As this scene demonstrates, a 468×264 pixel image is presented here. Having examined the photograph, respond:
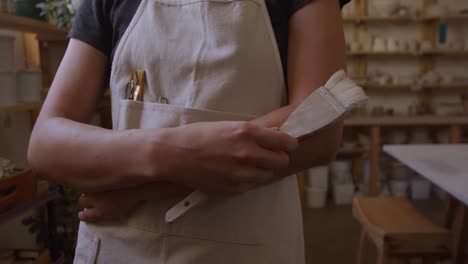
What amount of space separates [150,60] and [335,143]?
28 cm

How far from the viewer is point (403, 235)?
1.79 m

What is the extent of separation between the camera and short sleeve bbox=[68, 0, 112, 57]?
2.02 feet

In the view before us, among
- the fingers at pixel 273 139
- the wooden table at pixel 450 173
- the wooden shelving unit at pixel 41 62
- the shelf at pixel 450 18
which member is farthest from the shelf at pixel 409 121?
the fingers at pixel 273 139

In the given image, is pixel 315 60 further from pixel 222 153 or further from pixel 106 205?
pixel 106 205

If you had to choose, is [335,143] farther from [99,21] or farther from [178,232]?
[99,21]

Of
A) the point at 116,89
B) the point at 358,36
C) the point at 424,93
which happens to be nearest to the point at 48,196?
the point at 116,89

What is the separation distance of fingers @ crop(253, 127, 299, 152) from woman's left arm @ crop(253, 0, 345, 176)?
2.9 inches

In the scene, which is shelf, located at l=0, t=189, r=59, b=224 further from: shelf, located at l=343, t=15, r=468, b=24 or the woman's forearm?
shelf, located at l=343, t=15, r=468, b=24

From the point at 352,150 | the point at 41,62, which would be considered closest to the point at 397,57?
the point at 352,150

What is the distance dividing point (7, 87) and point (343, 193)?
3.20 metres

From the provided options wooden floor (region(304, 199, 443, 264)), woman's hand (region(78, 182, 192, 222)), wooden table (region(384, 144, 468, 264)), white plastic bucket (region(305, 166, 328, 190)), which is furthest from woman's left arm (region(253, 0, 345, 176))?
white plastic bucket (region(305, 166, 328, 190))

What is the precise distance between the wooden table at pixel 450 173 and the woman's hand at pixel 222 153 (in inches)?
51.0

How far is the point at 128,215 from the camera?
58 cm

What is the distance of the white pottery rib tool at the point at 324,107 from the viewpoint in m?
0.48
